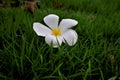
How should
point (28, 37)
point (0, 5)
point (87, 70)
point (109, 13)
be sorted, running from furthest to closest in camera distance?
point (109, 13)
point (0, 5)
point (28, 37)
point (87, 70)

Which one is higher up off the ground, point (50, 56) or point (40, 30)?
point (40, 30)

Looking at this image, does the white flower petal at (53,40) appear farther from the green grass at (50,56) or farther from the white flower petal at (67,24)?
the white flower petal at (67,24)

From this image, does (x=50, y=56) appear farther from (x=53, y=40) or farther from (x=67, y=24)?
(x=67, y=24)

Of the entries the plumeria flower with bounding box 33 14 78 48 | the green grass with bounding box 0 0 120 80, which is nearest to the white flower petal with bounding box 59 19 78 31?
the plumeria flower with bounding box 33 14 78 48

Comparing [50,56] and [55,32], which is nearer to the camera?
[50,56]

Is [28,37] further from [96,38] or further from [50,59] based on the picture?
[96,38]

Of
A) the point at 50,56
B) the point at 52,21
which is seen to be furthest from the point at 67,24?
the point at 50,56

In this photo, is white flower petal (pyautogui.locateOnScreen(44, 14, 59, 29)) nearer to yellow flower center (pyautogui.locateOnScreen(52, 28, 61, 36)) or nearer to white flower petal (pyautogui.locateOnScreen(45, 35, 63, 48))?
yellow flower center (pyautogui.locateOnScreen(52, 28, 61, 36))

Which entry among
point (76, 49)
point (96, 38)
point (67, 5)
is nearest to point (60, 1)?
point (67, 5)

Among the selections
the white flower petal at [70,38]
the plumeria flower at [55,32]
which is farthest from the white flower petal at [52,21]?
the white flower petal at [70,38]
